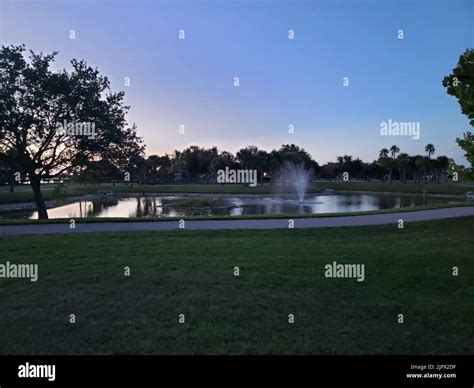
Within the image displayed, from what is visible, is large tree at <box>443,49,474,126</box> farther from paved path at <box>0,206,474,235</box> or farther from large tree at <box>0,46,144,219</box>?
large tree at <box>0,46,144,219</box>

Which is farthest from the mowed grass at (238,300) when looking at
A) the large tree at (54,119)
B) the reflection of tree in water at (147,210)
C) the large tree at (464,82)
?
the reflection of tree in water at (147,210)

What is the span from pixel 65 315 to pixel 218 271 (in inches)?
112

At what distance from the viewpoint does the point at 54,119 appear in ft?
63.7

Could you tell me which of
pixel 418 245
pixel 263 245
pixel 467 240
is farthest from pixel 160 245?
pixel 467 240

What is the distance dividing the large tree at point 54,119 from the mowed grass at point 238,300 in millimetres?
11333

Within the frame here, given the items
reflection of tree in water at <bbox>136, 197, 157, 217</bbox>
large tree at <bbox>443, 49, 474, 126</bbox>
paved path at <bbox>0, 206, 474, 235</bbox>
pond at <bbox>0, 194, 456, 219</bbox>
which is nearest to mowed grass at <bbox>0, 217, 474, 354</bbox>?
large tree at <bbox>443, 49, 474, 126</bbox>

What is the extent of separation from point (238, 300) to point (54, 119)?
1813cm

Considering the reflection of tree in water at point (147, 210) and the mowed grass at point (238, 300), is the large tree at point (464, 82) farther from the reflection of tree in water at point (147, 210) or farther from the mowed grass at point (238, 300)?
the reflection of tree in water at point (147, 210)

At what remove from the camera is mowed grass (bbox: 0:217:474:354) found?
12.9 feet

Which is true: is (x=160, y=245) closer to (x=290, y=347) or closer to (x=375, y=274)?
(x=375, y=274)

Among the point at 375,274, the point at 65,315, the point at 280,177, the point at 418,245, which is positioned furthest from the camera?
the point at 280,177

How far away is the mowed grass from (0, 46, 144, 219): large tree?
37.2ft

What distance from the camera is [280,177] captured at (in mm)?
77938

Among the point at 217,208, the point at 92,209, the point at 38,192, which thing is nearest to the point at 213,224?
the point at 38,192
